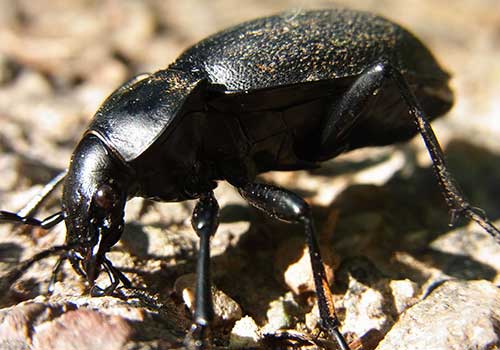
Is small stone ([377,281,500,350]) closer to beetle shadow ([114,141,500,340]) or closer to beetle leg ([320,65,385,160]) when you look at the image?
beetle shadow ([114,141,500,340])

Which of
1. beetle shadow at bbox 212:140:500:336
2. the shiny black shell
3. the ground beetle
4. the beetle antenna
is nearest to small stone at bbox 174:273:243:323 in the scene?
beetle shadow at bbox 212:140:500:336

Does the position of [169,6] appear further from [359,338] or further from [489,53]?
[359,338]

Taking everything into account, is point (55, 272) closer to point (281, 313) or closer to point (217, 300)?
point (217, 300)

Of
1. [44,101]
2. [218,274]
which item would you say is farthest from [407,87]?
[44,101]

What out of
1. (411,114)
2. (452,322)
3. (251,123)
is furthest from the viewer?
(251,123)

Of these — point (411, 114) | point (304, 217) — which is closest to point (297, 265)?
point (304, 217)

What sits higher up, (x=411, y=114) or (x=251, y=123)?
(x=251, y=123)
